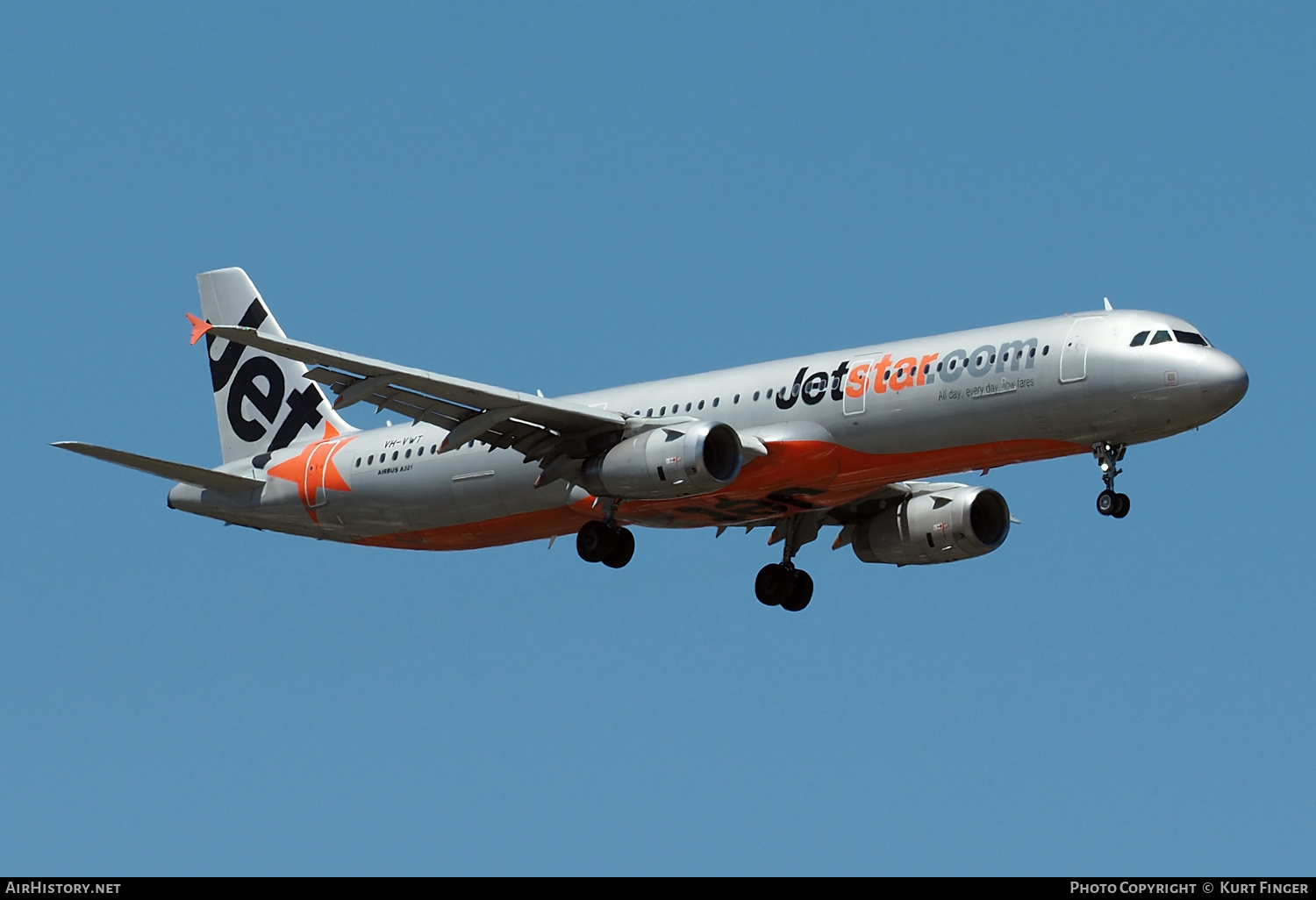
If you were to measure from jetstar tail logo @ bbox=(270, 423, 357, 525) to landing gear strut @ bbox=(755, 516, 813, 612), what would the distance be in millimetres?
11201

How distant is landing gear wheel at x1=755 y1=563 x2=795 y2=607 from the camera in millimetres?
55188

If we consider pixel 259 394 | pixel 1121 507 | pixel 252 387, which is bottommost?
pixel 1121 507

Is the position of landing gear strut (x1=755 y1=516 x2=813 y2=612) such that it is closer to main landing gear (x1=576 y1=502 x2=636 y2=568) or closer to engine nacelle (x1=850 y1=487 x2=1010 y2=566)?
engine nacelle (x1=850 y1=487 x2=1010 y2=566)

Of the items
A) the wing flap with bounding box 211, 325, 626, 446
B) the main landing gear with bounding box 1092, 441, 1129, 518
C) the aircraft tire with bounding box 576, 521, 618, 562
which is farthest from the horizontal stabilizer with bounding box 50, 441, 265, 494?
the main landing gear with bounding box 1092, 441, 1129, 518

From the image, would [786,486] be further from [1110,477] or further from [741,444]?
[1110,477]

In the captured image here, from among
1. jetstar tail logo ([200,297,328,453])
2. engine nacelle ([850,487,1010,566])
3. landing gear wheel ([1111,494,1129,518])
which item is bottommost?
landing gear wheel ([1111,494,1129,518])

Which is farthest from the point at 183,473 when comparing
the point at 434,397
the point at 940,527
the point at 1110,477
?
the point at 1110,477

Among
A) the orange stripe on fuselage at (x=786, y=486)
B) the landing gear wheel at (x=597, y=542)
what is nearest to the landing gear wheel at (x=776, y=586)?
the orange stripe on fuselage at (x=786, y=486)

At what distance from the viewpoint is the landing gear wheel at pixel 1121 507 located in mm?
44562

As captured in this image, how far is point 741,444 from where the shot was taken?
4762cm

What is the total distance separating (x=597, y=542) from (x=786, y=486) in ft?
16.8
